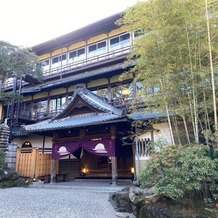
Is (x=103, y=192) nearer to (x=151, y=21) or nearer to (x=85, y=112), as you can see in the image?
(x=85, y=112)

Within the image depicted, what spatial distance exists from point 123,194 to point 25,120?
11.2 m

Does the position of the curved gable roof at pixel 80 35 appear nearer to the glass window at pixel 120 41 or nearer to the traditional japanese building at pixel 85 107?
the traditional japanese building at pixel 85 107

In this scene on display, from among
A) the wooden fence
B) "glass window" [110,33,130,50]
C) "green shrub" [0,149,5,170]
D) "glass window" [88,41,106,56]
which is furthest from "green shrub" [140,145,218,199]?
"glass window" [88,41,106,56]

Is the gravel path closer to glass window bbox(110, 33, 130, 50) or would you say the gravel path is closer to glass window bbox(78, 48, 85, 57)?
glass window bbox(110, 33, 130, 50)

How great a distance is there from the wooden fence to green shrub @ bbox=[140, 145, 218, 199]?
25.1 ft

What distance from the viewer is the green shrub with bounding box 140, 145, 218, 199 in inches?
153

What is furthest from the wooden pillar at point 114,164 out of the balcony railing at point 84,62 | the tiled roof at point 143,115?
the balcony railing at point 84,62

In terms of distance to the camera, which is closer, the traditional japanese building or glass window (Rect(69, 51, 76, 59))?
the traditional japanese building

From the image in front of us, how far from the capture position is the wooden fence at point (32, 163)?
1057cm

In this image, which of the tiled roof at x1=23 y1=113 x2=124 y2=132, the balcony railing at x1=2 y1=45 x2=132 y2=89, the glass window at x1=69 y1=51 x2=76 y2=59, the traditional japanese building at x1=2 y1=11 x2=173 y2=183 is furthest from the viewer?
the glass window at x1=69 y1=51 x2=76 y2=59

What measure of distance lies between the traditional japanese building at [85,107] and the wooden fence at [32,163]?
2.10 ft

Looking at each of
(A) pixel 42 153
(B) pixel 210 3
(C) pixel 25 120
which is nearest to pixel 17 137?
(C) pixel 25 120

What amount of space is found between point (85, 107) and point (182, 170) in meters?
7.19

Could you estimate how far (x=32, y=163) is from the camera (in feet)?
34.8
